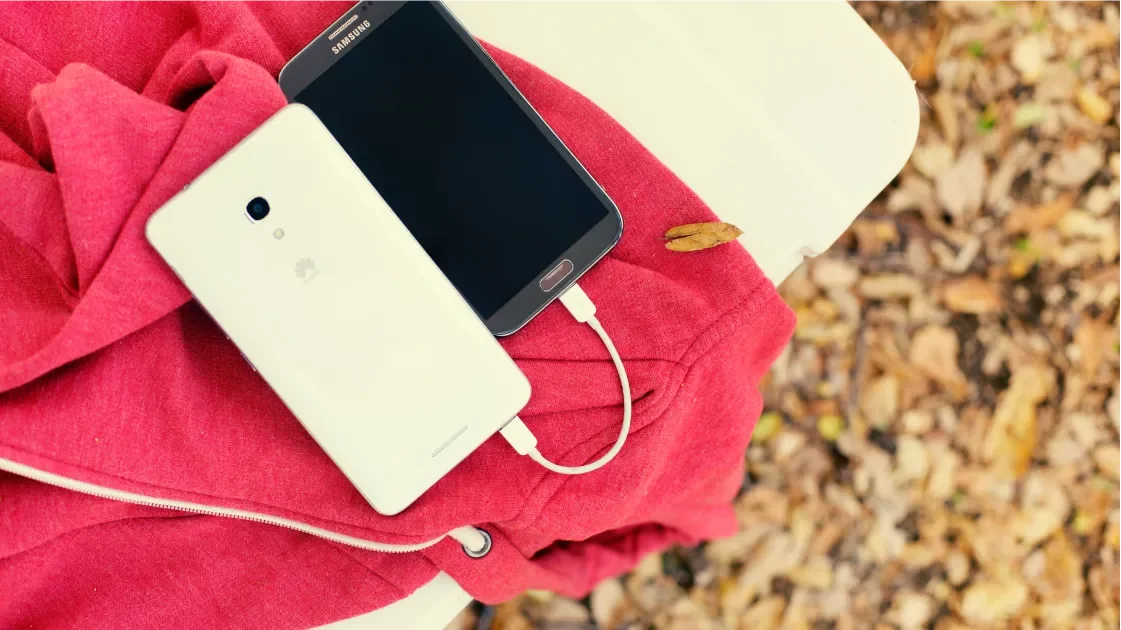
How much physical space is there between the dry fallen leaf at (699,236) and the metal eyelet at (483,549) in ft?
0.98

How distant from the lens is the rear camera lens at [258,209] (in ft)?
1.80

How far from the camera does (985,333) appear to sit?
113 cm

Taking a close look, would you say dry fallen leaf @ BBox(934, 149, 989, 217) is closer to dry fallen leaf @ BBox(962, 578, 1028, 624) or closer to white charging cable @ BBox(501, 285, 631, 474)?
dry fallen leaf @ BBox(962, 578, 1028, 624)

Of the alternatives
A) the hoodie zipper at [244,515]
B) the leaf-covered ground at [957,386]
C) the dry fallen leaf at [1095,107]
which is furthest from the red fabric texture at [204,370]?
the dry fallen leaf at [1095,107]

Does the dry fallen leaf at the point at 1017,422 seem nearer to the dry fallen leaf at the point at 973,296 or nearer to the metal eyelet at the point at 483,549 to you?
the dry fallen leaf at the point at 973,296

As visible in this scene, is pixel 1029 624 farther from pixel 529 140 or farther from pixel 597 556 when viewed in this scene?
pixel 529 140

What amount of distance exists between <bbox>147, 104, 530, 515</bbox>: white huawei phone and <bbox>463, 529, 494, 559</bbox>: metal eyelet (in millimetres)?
100

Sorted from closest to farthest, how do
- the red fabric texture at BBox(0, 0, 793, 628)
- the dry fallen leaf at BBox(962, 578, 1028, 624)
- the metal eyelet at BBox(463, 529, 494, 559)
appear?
the red fabric texture at BBox(0, 0, 793, 628), the metal eyelet at BBox(463, 529, 494, 559), the dry fallen leaf at BBox(962, 578, 1028, 624)

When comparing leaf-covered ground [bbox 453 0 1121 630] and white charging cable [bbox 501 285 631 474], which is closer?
white charging cable [bbox 501 285 631 474]

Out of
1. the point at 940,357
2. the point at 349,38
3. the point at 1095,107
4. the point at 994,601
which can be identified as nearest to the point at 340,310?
the point at 349,38

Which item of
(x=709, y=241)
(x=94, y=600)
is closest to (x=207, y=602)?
(x=94, y=600)

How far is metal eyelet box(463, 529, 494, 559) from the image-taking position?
652 mm

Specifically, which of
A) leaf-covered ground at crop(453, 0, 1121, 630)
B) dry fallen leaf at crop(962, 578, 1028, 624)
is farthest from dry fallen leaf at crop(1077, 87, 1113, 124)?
dry fallen leaf at crop(962, 578, 1028, 624)

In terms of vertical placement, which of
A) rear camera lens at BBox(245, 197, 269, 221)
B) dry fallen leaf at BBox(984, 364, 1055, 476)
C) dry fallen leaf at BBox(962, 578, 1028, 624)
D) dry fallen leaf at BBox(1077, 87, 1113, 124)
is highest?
rear camera lens at BBox(245, 197, 269, 221)
